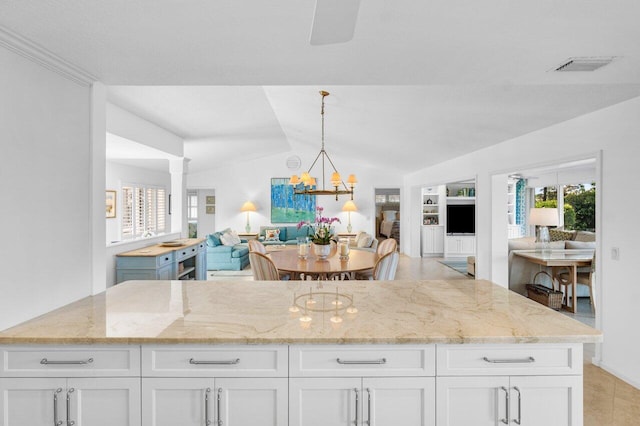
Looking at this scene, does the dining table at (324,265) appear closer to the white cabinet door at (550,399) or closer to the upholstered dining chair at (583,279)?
the white cabinet door at (550,399)

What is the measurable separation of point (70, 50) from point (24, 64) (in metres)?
0.20

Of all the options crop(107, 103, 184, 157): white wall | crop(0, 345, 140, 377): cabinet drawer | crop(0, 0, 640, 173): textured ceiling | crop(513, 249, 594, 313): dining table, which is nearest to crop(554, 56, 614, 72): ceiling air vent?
crop(0, 0, 640, 173): textured ceiling

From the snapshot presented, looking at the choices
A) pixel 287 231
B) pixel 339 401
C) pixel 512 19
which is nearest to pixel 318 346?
pixel 339 401

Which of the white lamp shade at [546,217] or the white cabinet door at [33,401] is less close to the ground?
the white lamp shade at [546,217]

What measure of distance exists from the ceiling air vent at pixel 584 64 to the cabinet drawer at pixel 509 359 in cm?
141

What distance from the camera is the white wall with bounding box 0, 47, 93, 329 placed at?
148cm

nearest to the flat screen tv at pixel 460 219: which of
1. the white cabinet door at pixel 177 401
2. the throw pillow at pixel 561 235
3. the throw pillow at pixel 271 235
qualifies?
the throw pillow at pixel 561 235

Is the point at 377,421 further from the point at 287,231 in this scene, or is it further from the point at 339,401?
the point at 287,231

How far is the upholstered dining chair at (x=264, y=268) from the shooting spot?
10.7 feet

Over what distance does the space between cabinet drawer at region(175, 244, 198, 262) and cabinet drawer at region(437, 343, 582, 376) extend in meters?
4.02

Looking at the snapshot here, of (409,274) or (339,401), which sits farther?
(409,274)

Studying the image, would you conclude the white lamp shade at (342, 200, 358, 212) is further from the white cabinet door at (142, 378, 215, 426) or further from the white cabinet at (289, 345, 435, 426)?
the white cabinet door at (142, 378, 215, 426)

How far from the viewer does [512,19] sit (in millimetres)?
1395

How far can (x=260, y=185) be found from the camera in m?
9.38
